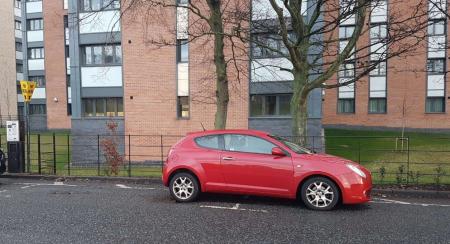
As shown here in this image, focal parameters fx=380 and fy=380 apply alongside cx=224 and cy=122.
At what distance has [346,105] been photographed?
34125mm

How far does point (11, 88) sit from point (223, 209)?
4854cm

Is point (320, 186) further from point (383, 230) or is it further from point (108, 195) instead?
point (108, 195)

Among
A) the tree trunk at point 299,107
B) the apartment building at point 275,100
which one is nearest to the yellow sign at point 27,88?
the tree trunk at point 299,107

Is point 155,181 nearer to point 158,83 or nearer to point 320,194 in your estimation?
point 320,194

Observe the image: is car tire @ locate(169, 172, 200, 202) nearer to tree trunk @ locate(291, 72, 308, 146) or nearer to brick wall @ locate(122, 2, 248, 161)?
tree trunk @ locate(291, 72, 308, 146)

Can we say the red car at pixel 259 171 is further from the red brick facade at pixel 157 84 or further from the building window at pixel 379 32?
the red brick facade at pixel 157 84

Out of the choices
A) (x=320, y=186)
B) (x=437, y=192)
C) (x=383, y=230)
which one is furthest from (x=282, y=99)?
(x=383, y=230)

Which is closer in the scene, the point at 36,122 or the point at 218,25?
the point at 218,25

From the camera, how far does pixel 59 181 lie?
1077 centimetres

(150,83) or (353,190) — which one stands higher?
(150,83)

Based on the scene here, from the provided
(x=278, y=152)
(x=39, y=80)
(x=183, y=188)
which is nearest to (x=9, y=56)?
(x=39, y=80)

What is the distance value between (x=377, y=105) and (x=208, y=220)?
98.1 ft

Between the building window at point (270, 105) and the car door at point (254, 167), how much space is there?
11.7 m

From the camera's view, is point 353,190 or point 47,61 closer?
point 353,190
